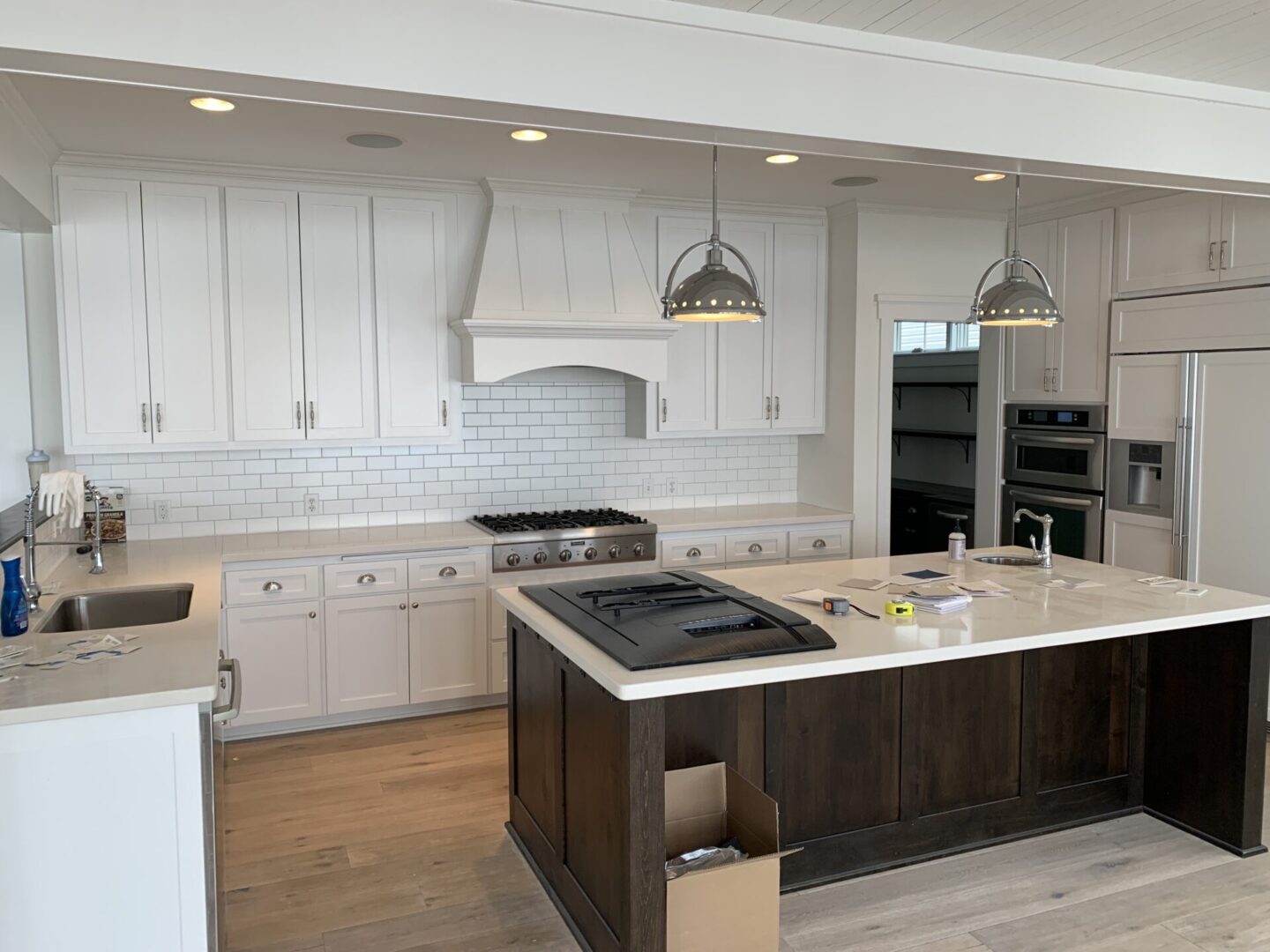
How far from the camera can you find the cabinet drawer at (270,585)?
4422 millimetres

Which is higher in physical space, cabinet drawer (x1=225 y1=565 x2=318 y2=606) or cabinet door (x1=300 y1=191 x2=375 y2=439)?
cabinet door (x1=300 y1=191 x2=375 y2=439)

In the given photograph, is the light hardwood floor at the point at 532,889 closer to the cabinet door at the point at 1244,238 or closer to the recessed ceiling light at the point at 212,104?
the cabinet door at the point at 1244,238

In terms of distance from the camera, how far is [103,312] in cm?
441

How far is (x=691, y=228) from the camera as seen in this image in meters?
5.49

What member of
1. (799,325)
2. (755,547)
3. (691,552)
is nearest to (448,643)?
(691,552)

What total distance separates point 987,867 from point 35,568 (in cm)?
348

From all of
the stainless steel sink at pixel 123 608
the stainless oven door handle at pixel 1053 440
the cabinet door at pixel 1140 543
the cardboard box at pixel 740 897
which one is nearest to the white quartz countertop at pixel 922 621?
the cardboard box at pixel 740 897

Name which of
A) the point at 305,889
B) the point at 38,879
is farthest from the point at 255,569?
the point at 38,879

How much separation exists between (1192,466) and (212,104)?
15.0 ft

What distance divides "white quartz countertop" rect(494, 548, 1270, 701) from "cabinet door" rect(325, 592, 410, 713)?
139cm

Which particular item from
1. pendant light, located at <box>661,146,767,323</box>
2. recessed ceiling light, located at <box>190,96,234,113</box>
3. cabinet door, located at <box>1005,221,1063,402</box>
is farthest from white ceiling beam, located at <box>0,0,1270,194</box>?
cabinet door, located at <box>1005,221,1063,402</box>

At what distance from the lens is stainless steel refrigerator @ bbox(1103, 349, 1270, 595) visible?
4.56 metres

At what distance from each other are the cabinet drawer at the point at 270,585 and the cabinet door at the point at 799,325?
109 inches

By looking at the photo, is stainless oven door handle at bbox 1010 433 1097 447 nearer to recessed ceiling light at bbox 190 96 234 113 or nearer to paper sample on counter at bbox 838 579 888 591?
paper sample on counter at bbox 838 579 888 591
